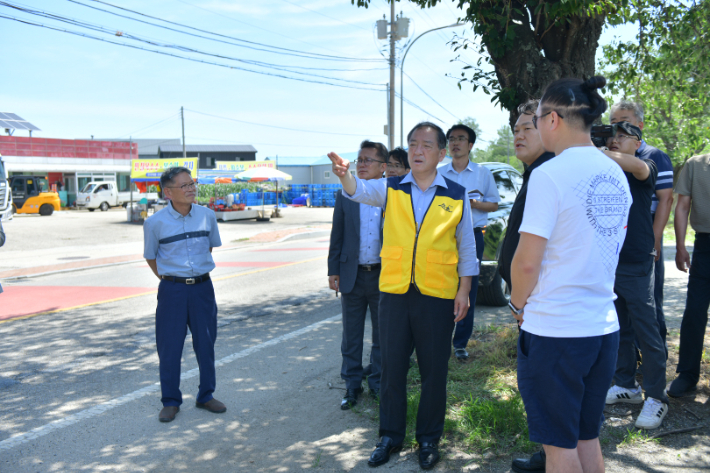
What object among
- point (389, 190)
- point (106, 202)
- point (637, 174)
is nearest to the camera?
point (389, 190)

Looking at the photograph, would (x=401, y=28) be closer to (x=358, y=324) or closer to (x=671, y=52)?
(x=671, y=52)

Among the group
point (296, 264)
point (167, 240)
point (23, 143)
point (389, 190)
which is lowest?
point (296, 264)

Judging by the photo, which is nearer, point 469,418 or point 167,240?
point 469,418

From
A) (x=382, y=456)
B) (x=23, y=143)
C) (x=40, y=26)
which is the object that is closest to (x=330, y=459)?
(x=382, y=456)

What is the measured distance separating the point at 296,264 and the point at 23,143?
36.9 m

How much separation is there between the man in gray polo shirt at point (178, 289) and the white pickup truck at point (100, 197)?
35991 millimetres

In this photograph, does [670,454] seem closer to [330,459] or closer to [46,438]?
[330,459]

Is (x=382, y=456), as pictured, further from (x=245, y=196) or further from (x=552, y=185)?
(x=245, y=196)

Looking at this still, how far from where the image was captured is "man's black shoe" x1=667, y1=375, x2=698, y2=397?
4230 millimetres

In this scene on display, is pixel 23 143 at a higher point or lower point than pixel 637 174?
higher

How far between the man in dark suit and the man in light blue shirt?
115 cm

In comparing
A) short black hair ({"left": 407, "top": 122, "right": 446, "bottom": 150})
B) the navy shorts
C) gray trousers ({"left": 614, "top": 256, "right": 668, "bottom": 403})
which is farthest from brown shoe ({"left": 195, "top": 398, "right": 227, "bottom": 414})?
gray trousers ({"left": 614, "top": 256, "right": 668, "bottom": 403})

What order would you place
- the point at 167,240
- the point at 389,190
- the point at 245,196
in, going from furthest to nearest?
the point at 245,196 → the point at 167,240 → the point at 389,190

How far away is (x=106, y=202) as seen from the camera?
127 ft
